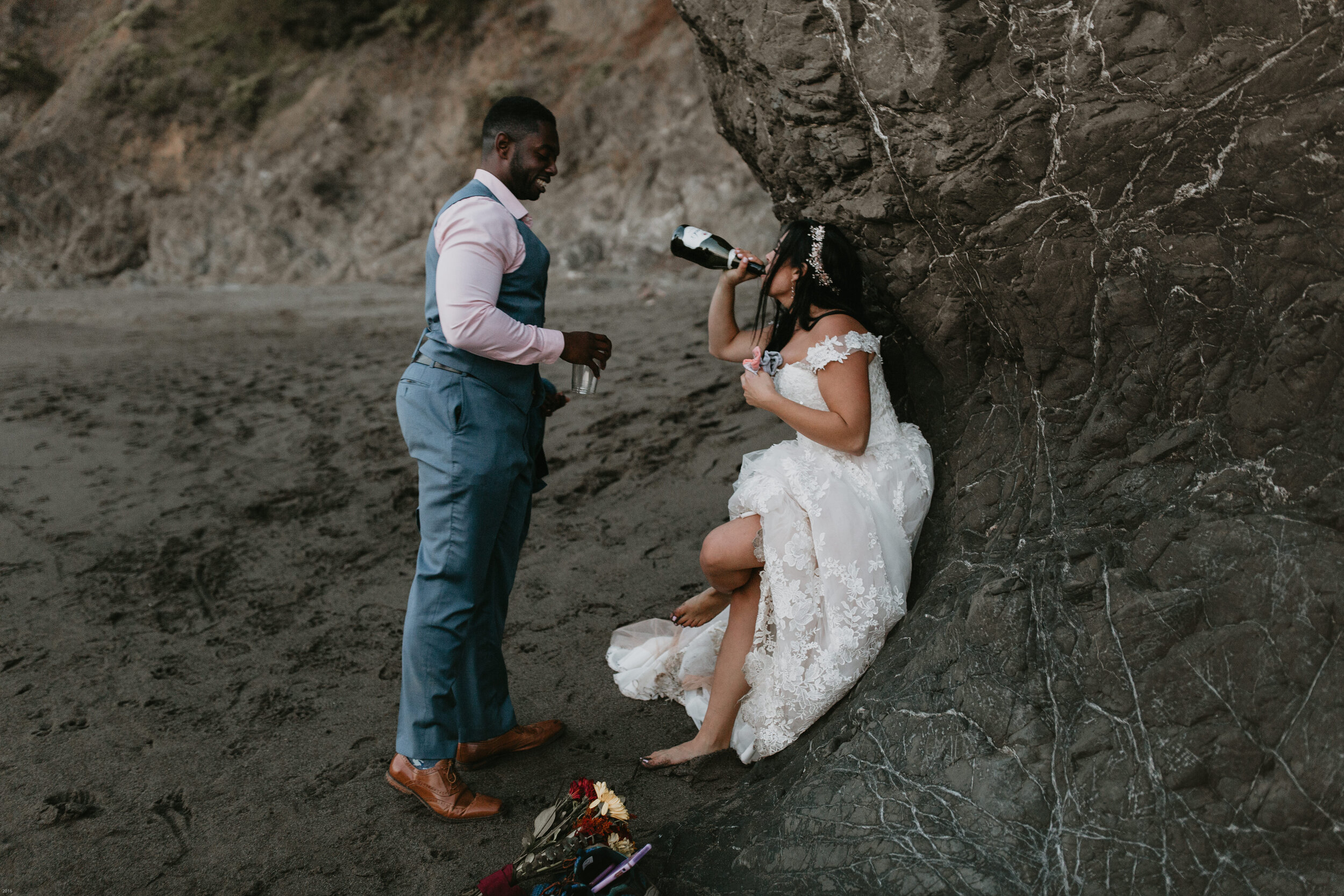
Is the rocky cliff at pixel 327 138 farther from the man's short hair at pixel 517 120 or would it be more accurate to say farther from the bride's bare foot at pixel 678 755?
the bride's bare foot at pixel 678 755

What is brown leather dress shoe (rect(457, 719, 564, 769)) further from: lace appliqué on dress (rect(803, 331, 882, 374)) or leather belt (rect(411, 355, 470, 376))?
lace appliqué on dress (rect(803, 331, 882, 374))

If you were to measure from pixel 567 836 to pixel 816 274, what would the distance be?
182cm

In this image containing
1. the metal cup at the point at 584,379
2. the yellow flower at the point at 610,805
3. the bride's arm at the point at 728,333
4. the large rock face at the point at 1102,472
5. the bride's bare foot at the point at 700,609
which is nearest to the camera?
the large rock face at the point at 1102,472

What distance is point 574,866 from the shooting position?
2414mm

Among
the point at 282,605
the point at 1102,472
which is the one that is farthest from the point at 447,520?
the point at 282,605

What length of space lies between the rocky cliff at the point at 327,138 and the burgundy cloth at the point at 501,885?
10.1 meters

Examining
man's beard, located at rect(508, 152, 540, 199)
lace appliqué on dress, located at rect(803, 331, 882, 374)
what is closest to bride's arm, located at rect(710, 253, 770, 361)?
lace appliqué on dress, located at rect(803, 331, 882, 374)

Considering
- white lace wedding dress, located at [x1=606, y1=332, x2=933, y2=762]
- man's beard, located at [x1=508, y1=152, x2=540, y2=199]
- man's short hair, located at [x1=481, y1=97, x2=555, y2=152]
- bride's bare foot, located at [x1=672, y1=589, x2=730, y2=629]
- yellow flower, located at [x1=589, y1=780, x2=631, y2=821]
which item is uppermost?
man's short hair, located at [x1=481, y1=97, x2=555, y2=152]

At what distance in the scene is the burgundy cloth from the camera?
2.42m

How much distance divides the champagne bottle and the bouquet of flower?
1.67m

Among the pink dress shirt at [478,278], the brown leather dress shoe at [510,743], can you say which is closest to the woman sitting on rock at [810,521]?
the brown leather dress shoe at [510,743]

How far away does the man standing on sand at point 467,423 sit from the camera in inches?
114

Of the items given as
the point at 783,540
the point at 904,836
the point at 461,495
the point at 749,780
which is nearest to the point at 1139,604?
the point at 904,836

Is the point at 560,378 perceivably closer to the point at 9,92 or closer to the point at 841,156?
the point at 841,156
